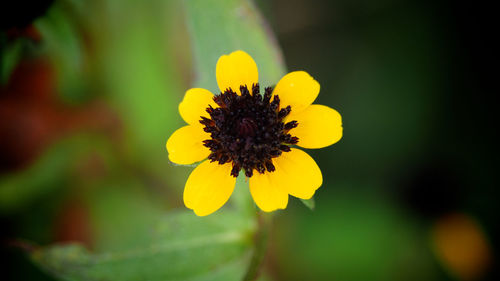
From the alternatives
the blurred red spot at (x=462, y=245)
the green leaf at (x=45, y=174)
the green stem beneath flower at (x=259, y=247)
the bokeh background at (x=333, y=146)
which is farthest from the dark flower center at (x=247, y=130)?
the blurred red spot at (x=462, y=245)

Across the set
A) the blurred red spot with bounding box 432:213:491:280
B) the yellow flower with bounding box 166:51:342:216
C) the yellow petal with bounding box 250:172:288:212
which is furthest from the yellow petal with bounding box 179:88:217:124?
the blurred red spot with bounding box 432:213:491:280

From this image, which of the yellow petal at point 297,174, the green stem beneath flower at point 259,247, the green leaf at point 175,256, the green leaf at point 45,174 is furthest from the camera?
the green leaf at point 45,174

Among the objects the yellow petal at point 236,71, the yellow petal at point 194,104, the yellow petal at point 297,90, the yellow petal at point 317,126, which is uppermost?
the yellow petal at point 236,71

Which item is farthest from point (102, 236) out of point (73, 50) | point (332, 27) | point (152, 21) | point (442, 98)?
point (442, 98)

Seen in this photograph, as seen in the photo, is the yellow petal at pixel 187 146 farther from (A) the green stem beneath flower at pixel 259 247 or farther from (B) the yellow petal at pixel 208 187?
(A) the green stem beneath flower at pixel 259 247

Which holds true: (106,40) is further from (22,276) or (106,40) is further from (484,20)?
(484,20)

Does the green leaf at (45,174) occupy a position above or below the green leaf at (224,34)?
above

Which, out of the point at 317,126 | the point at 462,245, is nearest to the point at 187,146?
the point at 317,126
